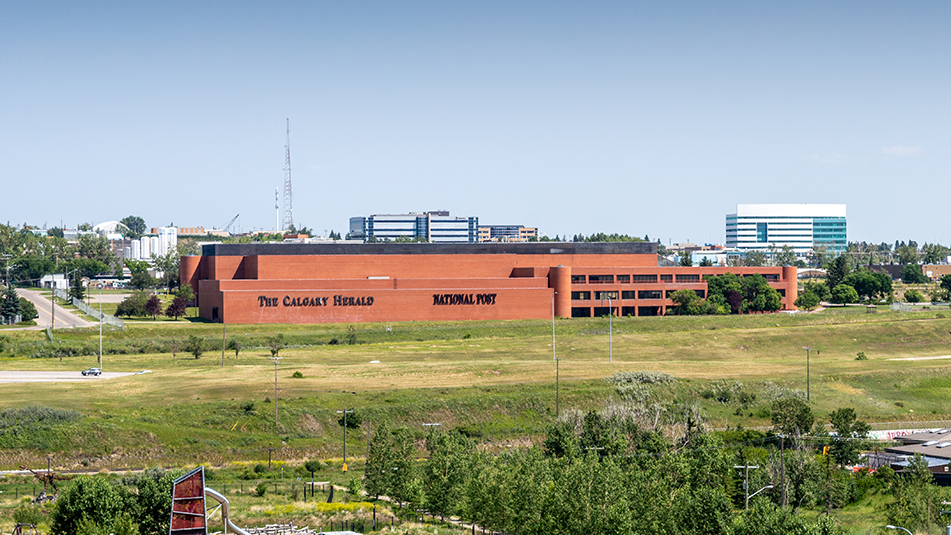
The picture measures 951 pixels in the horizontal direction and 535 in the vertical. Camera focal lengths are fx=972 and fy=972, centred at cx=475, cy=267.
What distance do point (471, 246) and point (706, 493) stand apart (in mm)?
120291

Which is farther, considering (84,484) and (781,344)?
(781,344)

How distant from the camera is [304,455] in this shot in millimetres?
79125

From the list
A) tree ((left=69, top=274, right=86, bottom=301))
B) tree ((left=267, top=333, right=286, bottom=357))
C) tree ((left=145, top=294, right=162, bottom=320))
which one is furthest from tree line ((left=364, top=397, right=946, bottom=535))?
tree ((left=69, top=274, right=86, bottom=301))

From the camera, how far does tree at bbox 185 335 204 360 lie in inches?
4531

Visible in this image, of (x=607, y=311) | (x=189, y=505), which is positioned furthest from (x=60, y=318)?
(x=189, y=505)

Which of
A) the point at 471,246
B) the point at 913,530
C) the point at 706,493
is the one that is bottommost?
the point at 913,530

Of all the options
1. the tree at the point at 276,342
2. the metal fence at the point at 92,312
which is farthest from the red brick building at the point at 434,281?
the tree at the point at 276,342

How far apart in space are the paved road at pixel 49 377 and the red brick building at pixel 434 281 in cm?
4437

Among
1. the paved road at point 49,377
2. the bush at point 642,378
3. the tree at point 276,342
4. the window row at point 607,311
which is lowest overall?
the bush at point 642,378

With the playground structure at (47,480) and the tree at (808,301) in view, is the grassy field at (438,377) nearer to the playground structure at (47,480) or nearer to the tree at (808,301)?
the playground structure at (47,480)

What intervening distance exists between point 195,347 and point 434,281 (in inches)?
1896

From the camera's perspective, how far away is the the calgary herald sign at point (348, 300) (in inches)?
5758

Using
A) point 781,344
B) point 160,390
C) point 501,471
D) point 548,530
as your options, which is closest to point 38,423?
point 160,390

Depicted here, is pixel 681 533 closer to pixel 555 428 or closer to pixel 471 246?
pixel 555 428
